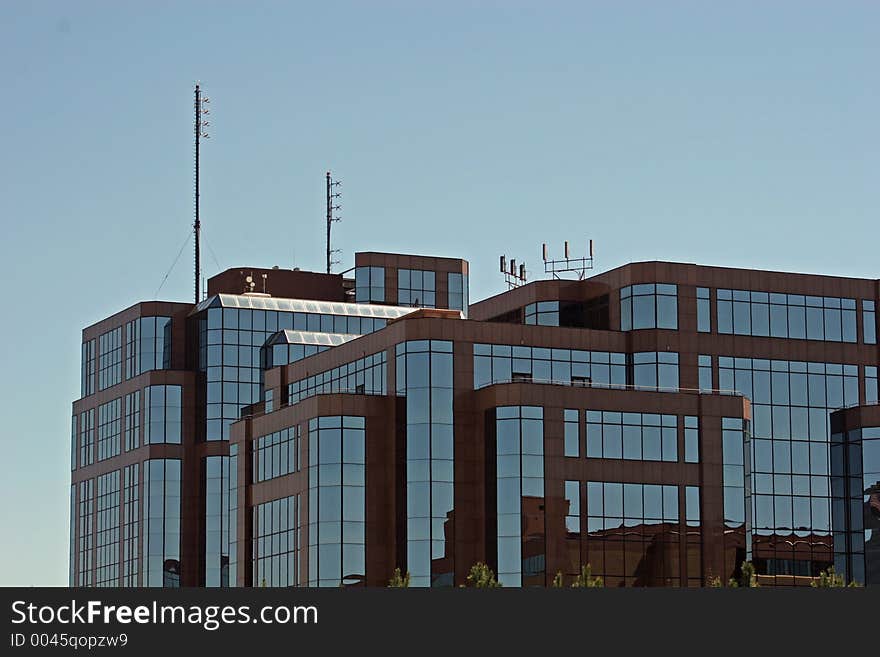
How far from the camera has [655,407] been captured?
382ft

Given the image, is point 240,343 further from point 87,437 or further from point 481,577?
point 481,577

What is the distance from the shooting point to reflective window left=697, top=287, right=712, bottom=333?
129500 millimetres

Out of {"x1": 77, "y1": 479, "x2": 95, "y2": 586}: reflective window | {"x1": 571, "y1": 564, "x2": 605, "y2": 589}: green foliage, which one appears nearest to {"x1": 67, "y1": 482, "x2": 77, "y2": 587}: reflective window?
{"x1": 77, "y1": 479, "x2": 95, "y2": 586}: reflective window

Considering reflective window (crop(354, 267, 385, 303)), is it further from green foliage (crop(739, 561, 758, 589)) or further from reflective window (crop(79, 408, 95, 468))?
green foliage (crop(739, 561, 758, 589))

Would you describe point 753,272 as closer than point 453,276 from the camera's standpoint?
Yes

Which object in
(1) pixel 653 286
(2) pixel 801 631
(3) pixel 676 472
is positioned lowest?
(2) pixel 801 631

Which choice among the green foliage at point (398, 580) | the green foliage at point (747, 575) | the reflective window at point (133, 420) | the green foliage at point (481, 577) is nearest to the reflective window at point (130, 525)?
the reflective window at point (133, 420)

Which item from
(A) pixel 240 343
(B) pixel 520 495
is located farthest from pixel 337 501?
(A) pixel 240 343

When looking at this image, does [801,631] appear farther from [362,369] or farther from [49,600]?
[362,369]

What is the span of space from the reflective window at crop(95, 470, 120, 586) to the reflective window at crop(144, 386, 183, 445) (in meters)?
6.42

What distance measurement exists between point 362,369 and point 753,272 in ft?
91.2

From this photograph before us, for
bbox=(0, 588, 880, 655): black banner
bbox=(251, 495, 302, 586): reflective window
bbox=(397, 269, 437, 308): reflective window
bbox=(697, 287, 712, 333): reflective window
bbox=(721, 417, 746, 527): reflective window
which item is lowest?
bbox=(0, 588, 880, 655): black banner

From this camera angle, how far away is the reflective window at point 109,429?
6270 inches

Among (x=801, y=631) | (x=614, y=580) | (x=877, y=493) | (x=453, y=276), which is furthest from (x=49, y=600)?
(x=453, y=276)
